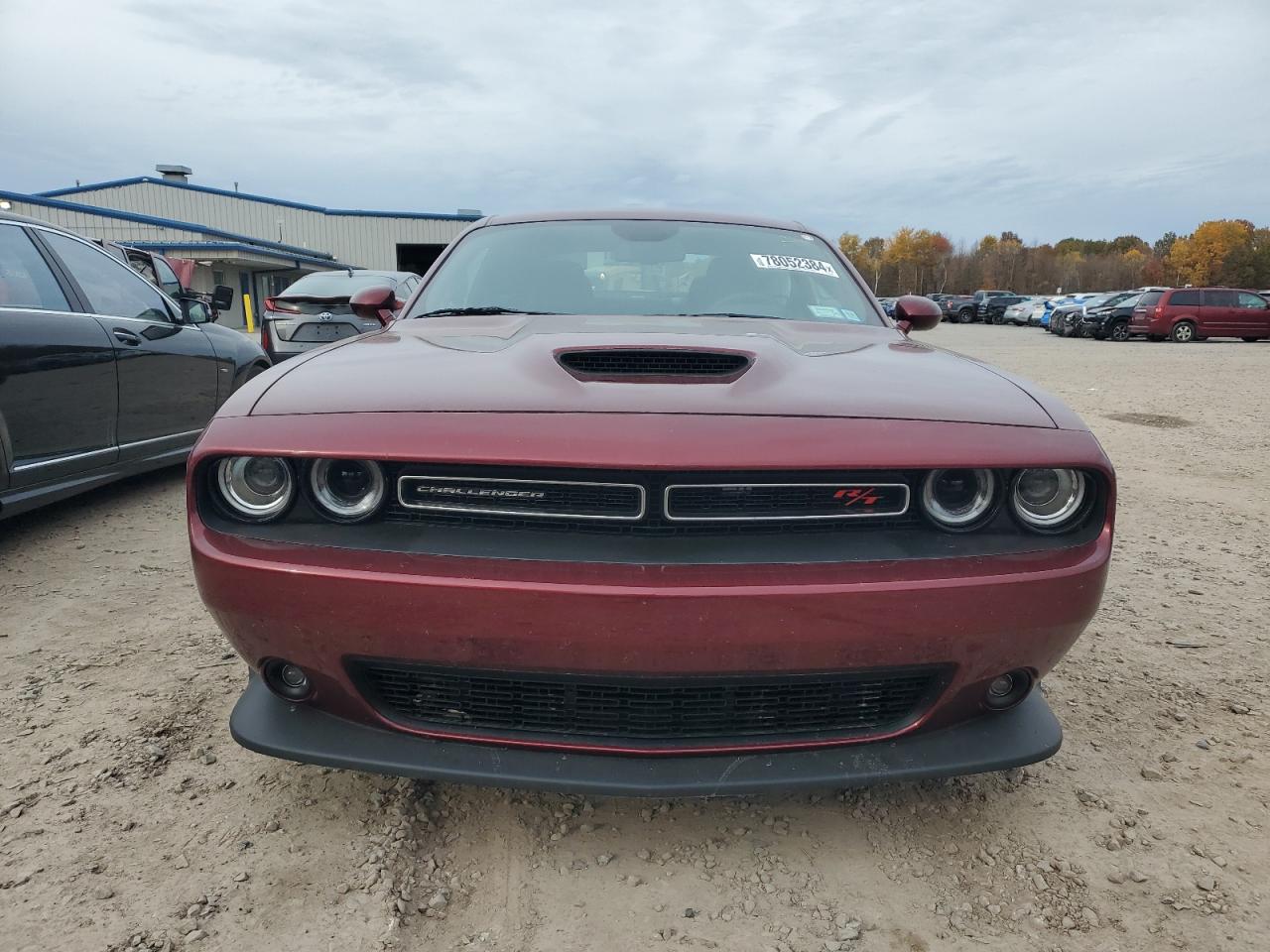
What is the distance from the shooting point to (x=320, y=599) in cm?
152

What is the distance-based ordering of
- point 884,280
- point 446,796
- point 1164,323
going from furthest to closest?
1. point 884,280
2. point 1164,323
3. point 446,796

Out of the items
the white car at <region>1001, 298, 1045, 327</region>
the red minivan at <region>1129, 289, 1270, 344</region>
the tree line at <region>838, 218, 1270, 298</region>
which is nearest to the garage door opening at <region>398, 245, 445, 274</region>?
the red minivan at <region>1129, 289, 1270, 344</region>

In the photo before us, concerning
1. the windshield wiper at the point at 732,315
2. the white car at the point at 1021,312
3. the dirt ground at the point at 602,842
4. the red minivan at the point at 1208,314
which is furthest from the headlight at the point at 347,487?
the white car at the point at 1021,312

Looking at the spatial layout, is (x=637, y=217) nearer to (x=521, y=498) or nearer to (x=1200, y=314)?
(x=521, y=498)

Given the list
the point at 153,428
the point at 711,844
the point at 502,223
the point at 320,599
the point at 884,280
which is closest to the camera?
the point at 320,599

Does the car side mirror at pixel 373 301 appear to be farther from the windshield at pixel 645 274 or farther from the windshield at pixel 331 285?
the windshield at pixel 331 285

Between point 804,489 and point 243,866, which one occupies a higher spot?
point 804,489

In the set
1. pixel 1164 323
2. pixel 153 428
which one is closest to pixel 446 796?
pixel 153 428

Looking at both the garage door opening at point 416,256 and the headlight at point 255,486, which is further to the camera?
the garage door opening at point 416,256

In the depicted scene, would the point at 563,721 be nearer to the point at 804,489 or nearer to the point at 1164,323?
the point at 804,489

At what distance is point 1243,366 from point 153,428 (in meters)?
17.1

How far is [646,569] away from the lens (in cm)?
148

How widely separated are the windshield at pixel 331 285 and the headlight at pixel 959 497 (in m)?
7.26

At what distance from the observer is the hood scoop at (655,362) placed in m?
1.79
